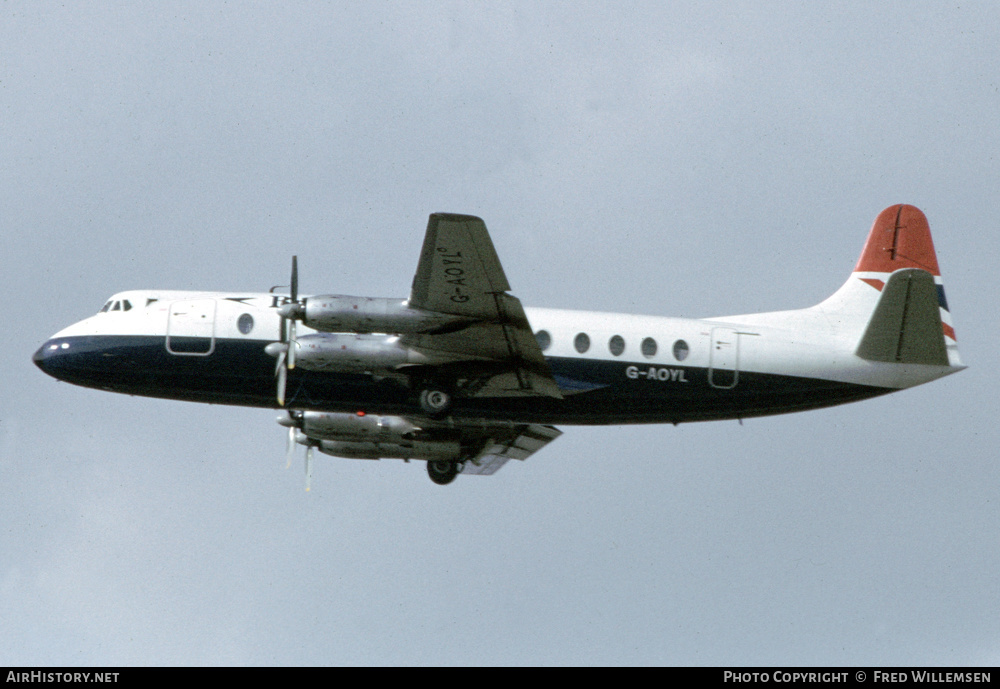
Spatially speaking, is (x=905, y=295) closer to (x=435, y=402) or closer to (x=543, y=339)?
(x=543, y=339)

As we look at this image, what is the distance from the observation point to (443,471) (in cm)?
3459

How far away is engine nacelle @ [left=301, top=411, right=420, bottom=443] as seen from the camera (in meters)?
33.0

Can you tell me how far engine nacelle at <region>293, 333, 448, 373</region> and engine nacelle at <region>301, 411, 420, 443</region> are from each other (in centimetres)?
407

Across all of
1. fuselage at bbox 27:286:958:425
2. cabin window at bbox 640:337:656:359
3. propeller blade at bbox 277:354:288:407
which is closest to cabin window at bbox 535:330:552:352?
fuselage at bbox 27:286:958:425

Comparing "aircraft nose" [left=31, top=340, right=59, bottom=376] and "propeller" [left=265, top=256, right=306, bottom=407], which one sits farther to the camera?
"aircraft nose" [left=31, top=340, right=59, bottom=376]

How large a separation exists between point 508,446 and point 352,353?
7327mm

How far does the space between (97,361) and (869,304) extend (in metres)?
18.9

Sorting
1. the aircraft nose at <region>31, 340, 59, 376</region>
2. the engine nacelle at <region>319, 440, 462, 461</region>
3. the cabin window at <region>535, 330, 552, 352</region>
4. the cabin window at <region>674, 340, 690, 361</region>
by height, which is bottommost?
the engine nacelle at <region>319, 440, 462, 461</region>

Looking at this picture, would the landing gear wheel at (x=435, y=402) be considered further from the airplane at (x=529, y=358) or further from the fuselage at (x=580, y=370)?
the fuselage at (x=580, y=370)

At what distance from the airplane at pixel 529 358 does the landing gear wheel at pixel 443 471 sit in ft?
11.4

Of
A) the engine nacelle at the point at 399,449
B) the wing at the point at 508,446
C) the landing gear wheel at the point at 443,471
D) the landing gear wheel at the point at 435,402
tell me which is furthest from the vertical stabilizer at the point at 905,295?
the landing gear wheel at the point at 443,471

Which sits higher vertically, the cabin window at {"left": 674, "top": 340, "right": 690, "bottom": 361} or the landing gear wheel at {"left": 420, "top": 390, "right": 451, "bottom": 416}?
the cabin window at {"left": 674, "top": 340, "right": 690, "bottom": 361}

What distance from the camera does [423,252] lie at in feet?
87.0

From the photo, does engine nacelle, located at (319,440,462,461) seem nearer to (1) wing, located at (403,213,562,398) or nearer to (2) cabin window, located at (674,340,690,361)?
(1) wing, located at (403,213,562,398)
